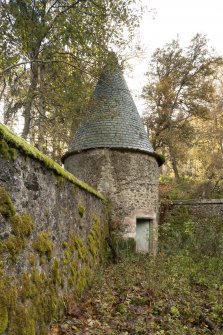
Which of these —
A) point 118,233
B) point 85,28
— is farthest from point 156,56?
point 118,233

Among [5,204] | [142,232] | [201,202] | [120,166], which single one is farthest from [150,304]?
[201,202]

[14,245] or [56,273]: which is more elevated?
[14,245]

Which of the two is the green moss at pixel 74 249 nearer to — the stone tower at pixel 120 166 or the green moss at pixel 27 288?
the green moss at pixel 27 288

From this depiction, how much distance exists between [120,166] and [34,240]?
24.9ft

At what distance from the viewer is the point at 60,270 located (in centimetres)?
460

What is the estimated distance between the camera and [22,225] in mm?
3342

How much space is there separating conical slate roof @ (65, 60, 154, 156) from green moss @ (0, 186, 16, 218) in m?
8.13

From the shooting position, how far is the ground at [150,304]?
14.6 ft

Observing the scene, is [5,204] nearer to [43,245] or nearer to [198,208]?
[43,245]

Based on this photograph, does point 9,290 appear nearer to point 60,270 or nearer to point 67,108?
point 60,270

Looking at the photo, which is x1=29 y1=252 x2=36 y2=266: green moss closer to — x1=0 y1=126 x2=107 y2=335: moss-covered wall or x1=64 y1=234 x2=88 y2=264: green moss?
x1=0 y1=126 x2=107 y2=335: moss-covered wall

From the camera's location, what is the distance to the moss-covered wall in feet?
9.84

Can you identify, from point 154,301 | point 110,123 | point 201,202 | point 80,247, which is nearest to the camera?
point 154,301

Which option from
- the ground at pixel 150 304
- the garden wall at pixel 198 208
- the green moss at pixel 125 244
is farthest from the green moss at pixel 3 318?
the garden wall at pixel 198 208
